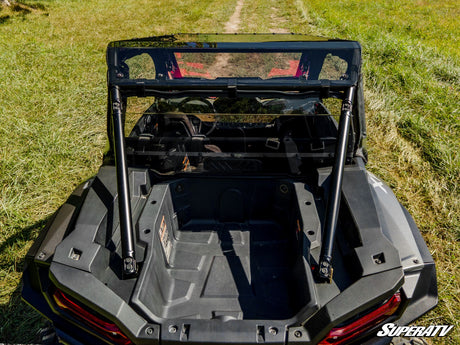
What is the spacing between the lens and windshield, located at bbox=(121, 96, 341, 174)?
2.19 metres

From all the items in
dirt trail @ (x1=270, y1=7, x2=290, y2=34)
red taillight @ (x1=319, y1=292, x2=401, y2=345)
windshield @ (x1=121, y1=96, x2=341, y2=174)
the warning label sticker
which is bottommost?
dirt trail @ (x1=270, y1=7, x2=290, y2=34)

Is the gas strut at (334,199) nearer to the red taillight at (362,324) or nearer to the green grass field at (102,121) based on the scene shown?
the red taillight at (362,324)

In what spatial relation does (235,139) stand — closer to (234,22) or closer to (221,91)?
(221,91)

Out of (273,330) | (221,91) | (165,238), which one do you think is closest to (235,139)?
(221,91)

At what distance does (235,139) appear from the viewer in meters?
2.46

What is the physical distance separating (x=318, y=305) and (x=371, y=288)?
0.25 m

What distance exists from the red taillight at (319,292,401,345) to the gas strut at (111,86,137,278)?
1.02 m

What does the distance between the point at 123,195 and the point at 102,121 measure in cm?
386

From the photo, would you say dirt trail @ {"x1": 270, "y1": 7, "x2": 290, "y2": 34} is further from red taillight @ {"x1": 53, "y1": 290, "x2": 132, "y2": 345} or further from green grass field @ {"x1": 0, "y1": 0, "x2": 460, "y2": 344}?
red taillight @ {"x1": 53, "y1": 290, "x2": 132, "y2": 345}

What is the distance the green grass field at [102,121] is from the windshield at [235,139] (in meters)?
1.56

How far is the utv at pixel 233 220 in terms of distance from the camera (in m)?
1.59

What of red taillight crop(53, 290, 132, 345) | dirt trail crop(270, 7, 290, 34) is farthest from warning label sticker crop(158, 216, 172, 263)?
dirt trail crop(270, 7, 290, 34)

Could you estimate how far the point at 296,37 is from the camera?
2.60 meters

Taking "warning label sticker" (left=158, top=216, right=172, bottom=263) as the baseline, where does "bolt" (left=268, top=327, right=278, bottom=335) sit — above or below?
above
